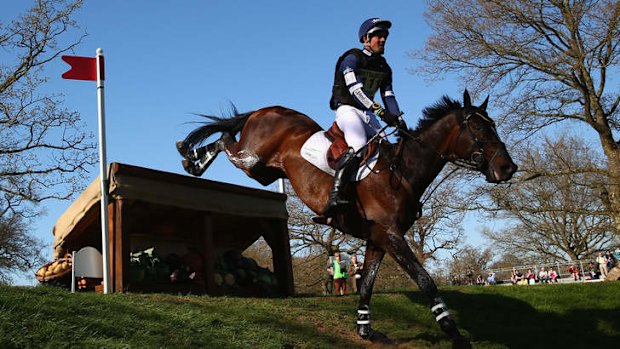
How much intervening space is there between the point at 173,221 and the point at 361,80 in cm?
392

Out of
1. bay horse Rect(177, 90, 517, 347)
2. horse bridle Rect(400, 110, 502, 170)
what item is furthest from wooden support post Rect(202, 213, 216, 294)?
horse bridle Rect(400, 110, 502, 170)

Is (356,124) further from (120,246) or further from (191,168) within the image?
(120,246)

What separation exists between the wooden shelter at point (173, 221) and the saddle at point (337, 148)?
2.70 m

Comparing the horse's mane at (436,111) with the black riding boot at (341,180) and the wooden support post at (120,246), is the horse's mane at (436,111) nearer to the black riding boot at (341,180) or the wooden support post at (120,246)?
the black riding boot at (341,180)

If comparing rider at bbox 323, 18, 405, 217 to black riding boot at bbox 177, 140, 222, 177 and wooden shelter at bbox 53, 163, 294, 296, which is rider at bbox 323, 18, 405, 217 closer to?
black riding boot at bbox 177, 140, 222, 177

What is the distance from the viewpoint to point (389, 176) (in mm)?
7246

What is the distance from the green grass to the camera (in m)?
5.35

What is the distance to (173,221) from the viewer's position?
32.3 ft

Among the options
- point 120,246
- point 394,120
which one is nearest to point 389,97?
point 394,120

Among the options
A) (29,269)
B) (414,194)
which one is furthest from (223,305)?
(29,269)

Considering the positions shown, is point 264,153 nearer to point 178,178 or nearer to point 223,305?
point 178,178

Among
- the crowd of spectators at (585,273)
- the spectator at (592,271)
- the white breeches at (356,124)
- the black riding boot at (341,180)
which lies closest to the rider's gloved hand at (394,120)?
the white breeches at (356,124)

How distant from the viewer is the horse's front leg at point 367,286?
741 cm

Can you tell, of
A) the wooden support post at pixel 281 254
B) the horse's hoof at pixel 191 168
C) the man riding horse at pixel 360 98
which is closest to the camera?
the man riding horse at pixel 360 98
